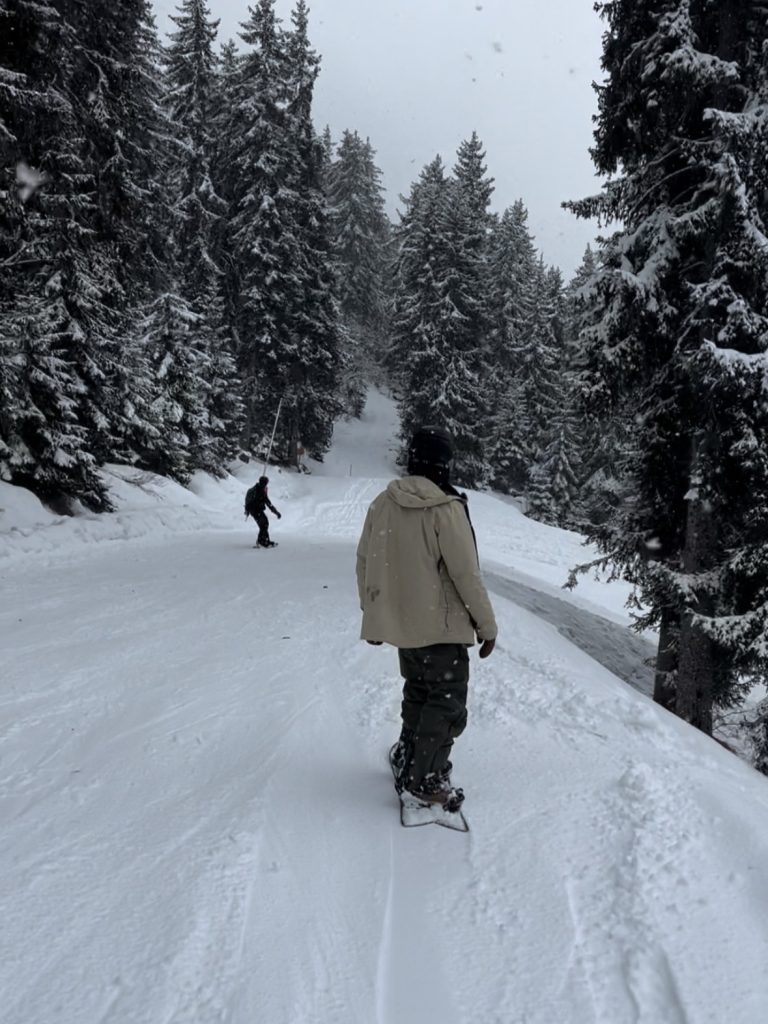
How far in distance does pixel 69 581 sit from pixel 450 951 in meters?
8.56

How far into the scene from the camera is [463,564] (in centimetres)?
319

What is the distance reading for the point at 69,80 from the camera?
11.7 meters

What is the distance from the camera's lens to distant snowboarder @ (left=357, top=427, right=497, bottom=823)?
3.24 metres

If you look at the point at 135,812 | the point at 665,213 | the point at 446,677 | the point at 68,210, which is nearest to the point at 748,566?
the point at 665,213

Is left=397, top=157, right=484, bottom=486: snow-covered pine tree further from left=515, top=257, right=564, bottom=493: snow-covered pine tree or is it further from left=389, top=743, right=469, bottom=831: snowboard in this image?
left=389, top=743, right=469, bottom=831: snowboard

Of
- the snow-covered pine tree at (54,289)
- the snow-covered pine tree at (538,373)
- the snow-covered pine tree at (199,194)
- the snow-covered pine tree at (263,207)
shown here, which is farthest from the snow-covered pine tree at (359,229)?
the snow-covered pine tree at (54,289)

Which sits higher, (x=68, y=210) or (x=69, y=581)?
(x=68, y=210)

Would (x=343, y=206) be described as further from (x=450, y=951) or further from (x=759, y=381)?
(x=450, y=951)

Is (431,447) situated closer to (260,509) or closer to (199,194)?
(260,509)

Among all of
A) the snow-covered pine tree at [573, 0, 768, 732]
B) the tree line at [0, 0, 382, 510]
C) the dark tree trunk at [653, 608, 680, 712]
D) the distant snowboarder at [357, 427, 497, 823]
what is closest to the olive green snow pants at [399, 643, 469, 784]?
the distant snowboarder at [357, 427, 497, 823]

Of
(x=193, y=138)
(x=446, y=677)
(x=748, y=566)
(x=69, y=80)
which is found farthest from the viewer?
(x=193, y=138)

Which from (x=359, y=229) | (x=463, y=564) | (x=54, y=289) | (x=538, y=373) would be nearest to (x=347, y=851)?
(x=463, y=564)

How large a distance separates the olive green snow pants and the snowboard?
13 cm

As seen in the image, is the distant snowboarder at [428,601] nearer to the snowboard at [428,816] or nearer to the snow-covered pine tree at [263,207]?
the snowboard at [428,816]
